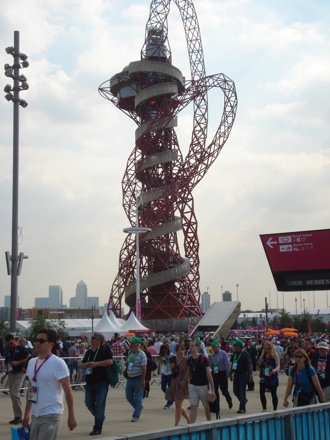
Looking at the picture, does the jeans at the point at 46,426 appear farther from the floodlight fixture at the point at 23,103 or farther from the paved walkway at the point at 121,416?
the floodlight fixture at the point at 23,103

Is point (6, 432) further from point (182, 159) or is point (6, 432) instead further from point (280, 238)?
point (182, 159)

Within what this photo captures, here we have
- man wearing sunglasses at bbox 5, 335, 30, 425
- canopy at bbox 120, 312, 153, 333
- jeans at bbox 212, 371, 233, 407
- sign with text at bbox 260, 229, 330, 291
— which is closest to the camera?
man wearing sunglasses at bbox 5, 335, 30, 425

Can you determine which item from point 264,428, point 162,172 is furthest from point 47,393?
point 162,172

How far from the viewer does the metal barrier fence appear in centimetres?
502

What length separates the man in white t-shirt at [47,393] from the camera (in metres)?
6.12

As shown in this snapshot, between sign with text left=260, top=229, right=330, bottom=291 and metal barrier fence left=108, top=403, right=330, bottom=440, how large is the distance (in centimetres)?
1448

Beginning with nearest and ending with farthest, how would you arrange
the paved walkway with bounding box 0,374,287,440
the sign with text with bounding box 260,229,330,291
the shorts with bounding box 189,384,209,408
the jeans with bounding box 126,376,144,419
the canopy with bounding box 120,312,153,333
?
1. the shorts with bounding box 189,384,209,408
2. the paved walkway with bounding box 0,374,287,440
3. the jeans with bounding box 126,376,144,419
4. the sign with text with bounding box 260,229,330,291
5. the canopy with bounding box 120,312,153,333

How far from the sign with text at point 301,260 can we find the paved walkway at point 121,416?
422 centimetres

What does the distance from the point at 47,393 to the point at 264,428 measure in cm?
200

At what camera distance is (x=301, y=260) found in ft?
69.9

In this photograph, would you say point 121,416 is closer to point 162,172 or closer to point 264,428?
point 264,428

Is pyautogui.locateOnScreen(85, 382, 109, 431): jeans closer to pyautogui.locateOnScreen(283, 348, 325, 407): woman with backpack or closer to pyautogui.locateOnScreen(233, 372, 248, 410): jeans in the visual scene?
pyautogui.locateOnScreen(283, 348, 325, 407): woman with backpack

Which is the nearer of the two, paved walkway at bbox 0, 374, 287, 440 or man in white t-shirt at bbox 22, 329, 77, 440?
man in white t-shirt at bbox 22, 329, 77, 440

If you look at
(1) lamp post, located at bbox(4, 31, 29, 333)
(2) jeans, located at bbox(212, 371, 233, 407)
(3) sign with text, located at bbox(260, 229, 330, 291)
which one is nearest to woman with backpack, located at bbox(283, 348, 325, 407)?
(2) jeans, located at bbox(212, 371, 233, 407)
